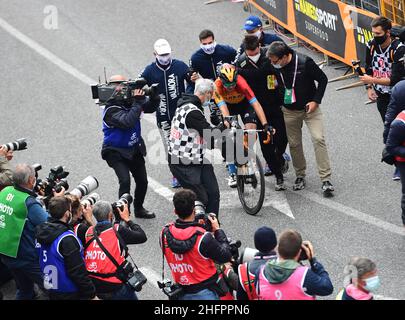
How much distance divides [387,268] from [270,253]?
2588mm

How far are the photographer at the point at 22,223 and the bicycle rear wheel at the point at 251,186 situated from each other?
306cm

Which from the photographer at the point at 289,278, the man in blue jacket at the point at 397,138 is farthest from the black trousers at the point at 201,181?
the photographer at the point at 289,278

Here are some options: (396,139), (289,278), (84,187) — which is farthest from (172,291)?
(396,139)

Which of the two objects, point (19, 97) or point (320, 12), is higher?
point (320, 12)

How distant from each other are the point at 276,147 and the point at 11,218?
170 inches

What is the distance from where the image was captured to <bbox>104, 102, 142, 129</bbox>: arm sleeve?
1148cm

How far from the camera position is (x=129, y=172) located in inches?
478

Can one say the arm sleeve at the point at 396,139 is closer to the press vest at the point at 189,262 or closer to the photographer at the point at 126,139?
the press vest at the point at 189,262

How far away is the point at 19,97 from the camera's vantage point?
1758cm

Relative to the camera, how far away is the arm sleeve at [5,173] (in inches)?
408

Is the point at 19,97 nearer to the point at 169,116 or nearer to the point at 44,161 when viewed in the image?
the point at 44,161

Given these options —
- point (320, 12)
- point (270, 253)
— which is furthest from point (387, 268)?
point (320, 12)

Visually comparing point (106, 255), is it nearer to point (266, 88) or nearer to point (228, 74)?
point (228, 74)

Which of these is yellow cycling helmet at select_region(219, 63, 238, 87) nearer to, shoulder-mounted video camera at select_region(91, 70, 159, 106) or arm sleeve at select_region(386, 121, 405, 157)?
shoulder-mounted video camera at select_region(91, 70, 159, 106)
